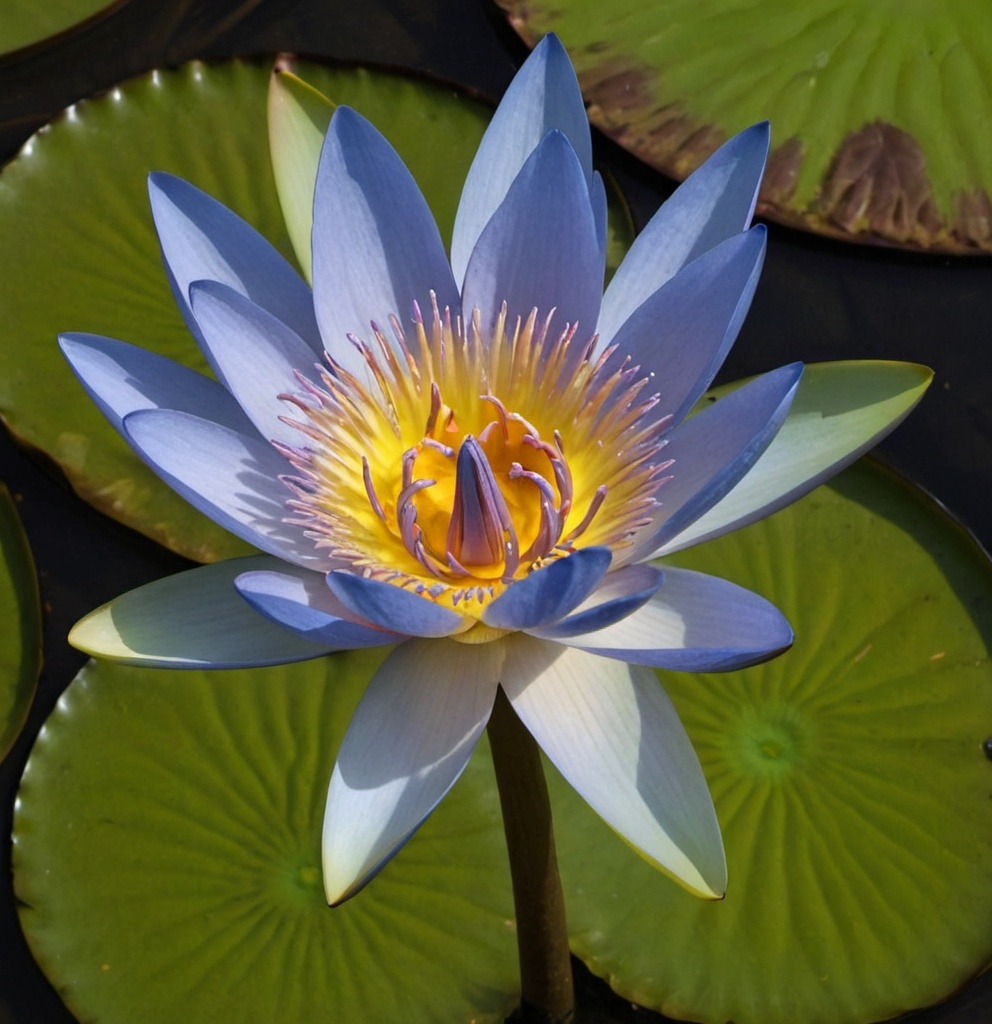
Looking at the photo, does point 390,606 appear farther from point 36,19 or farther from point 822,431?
point 36,19

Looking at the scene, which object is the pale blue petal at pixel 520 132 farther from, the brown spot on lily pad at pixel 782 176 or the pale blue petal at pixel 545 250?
the brown spot on lily pad at pixel 782 176

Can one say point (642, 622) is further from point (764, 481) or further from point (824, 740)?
point (824, 740)

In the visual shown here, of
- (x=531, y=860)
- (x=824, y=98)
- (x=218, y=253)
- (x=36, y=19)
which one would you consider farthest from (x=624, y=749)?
(x=36, y=19)

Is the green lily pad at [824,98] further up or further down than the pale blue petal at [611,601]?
further up

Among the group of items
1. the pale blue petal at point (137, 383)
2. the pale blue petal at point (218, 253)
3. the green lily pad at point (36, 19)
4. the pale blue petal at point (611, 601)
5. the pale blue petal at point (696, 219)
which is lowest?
the pale blue petal at point (611, 601)

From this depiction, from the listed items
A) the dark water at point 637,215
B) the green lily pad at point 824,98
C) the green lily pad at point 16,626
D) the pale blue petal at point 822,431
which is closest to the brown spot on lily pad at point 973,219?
the green lily pad at point 824,98

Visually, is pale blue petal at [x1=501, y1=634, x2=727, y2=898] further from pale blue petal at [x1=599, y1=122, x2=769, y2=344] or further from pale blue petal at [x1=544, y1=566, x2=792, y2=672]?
pale blue petal at [x1=599, y1=122, x2=769, y2=344]

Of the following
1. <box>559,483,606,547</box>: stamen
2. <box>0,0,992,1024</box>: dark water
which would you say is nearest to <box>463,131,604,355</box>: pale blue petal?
<box>559,483,606,547</box>: stamen

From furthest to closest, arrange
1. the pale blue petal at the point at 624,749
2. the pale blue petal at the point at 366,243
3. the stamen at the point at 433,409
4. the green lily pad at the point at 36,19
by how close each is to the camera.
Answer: the green lily pad at the point at 36,19, the stamen at the point at 433,409, the pale blue petal at the point at 366,243, the pale blue petal at the point at 624,749
